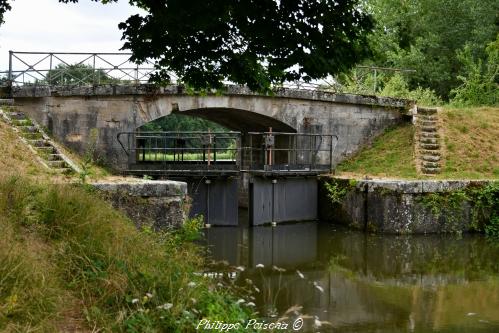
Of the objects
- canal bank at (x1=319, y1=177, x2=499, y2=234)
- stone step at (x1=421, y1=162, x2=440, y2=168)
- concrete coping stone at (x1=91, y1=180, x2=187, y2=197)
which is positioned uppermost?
stone step at (x1=421, y1=162, x2=440, y2=168)

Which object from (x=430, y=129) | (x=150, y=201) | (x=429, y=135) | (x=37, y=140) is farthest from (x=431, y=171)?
(x=37, y=140)

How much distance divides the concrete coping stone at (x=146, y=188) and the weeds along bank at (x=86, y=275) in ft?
11.8

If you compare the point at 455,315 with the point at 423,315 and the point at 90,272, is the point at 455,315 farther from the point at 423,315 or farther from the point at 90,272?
the point at 90,272

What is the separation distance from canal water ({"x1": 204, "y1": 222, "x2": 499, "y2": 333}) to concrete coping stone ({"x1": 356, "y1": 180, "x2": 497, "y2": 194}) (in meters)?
1.10

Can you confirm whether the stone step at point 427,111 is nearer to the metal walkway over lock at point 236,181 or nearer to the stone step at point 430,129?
the stone step at point 430,129

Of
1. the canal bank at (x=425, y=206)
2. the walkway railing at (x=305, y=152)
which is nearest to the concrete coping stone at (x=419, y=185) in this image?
the canal bank at (x=425, y=206)

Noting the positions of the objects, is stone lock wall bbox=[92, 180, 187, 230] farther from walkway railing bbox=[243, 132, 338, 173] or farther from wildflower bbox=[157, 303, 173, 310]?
walkway railing bbox=[243, 132, 338, 173]

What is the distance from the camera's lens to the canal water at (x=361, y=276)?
7.30 meters

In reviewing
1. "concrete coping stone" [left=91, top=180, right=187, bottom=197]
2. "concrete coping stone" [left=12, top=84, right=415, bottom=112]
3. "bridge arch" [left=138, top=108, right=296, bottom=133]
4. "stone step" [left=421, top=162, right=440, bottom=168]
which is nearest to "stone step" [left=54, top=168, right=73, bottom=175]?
"concrete coping stone" [left=91, top=180, right=187, bottom=197]

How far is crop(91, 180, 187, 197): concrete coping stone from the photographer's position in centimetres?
1016

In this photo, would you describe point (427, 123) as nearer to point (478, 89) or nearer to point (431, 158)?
point (431, 158)

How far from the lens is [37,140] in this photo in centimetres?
1328

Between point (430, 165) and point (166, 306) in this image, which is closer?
point (166, 306)

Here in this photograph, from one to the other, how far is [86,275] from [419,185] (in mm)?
10596
